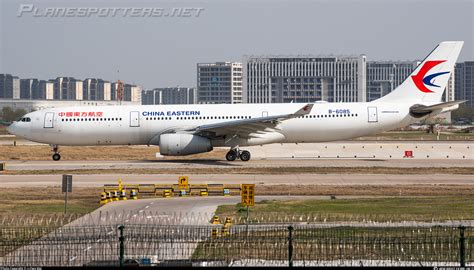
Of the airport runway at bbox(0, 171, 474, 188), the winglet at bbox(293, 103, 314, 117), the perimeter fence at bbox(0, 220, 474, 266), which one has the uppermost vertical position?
the winglet at bbox(293, 103, 314, 117)

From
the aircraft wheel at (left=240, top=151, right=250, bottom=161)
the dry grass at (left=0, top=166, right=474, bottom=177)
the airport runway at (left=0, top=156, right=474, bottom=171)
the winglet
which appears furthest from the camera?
the aircraft wheel at (left=240, top=151, right=250, bottom=161)

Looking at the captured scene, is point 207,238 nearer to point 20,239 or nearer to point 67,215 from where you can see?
point 20,239

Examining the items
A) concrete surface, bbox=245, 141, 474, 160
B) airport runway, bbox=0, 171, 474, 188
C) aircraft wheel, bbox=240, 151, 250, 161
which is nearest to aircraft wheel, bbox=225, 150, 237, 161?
aircraft wheel, bbox=240, 151, 250, 161

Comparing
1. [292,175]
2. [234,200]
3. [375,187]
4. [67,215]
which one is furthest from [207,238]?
[292,175]

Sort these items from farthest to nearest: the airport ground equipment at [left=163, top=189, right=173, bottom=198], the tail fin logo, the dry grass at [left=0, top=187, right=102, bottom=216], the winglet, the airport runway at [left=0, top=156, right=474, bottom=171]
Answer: the tail fin logo, the winglet, the airport runway at [left=0, top=156, right=474, bottom=171], the airport ground equipment at [left=163, top=189, right=173, bottom=198], the dry grass at [left=0, top=187, right=102, bottom=216]

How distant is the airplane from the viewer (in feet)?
182

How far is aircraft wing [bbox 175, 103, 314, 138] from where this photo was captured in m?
52.9

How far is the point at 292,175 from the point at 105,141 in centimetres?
1599

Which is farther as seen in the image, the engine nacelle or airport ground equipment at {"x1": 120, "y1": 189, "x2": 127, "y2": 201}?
Answer: the engine nacelle

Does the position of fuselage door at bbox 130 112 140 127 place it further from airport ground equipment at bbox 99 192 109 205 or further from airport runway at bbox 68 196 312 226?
airport ground equipment at bbox 99 192 109 205

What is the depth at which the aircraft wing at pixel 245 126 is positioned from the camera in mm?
52906

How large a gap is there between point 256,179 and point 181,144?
11.0 metres

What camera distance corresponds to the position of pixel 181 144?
53.5 meters

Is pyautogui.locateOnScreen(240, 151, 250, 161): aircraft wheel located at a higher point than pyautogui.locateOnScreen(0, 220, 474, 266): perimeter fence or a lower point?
higher
